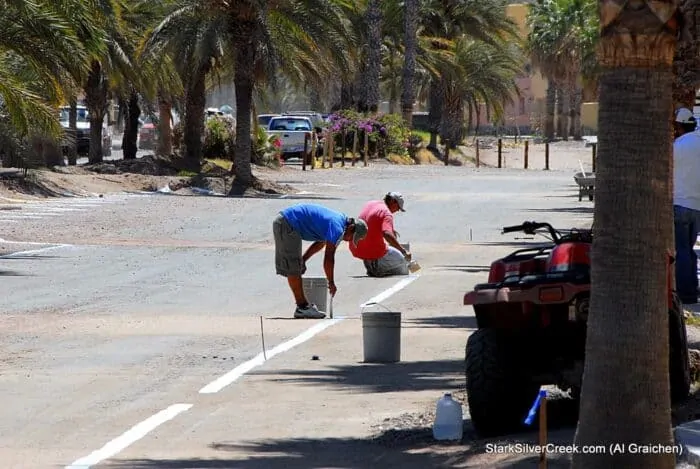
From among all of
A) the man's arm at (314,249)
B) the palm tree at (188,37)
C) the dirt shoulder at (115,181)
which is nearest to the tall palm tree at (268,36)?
the palm tree at (188,37)

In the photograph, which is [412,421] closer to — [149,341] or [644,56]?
[644,56]

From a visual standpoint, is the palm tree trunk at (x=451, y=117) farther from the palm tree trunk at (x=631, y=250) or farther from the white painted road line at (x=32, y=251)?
the palm tree trunk at (x=631, y=250)

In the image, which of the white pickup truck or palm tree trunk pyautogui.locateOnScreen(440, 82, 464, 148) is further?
palm tree trunk pyautogui.locateOnScreen(440, 82, 464, 148)

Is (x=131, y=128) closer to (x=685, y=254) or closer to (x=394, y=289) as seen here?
(x=394, y=289)

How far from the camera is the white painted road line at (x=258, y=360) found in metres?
11.4

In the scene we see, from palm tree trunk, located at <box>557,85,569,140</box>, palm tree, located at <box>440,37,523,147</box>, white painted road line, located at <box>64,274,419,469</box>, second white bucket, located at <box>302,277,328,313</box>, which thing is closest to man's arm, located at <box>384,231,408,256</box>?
second white bucket, located at <box>302,277,328,313</box>

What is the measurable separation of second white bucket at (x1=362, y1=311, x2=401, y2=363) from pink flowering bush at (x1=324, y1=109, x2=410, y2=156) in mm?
39770

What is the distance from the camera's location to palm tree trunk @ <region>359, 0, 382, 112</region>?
53362mm

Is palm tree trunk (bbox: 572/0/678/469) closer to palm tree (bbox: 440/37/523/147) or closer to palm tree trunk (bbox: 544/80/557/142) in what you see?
palm tree (bbox: 440/37/523/147)

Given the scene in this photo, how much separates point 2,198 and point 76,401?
2227 cm

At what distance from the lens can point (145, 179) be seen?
125 feet

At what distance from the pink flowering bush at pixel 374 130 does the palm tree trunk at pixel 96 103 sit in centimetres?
1039

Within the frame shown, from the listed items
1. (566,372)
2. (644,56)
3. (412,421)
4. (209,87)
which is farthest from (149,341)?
(209,87)

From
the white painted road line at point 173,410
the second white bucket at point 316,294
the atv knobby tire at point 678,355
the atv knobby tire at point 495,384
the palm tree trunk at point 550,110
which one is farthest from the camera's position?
the palm tree trunk at point 550,110
